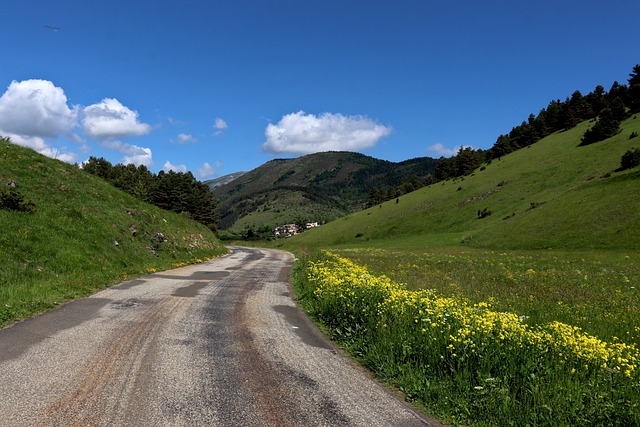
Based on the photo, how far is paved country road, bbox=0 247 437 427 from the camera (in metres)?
5.04

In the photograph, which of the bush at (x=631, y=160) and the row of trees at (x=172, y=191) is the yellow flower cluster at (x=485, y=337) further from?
the row of trees at (x=172, y=191)

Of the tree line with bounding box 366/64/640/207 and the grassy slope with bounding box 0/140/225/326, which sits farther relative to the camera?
the tree line with bounding box 366/64/640/207

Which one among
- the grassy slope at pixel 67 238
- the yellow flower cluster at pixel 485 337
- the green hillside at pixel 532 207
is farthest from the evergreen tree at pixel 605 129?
the yellow flower cluster at pixel 485 337

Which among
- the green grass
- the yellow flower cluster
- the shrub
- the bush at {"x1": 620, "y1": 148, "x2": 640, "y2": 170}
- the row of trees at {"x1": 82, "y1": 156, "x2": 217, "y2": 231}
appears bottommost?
the green grass

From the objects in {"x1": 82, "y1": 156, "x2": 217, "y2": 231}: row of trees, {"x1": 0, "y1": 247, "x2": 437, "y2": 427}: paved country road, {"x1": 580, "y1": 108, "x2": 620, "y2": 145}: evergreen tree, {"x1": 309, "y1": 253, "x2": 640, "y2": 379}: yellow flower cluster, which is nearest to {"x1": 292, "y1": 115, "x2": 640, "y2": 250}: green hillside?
{"x1": 580, "y1": 108, "x2": 620, "y2": 145}: evergreen tree

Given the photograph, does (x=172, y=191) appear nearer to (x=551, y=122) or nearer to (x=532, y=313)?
(x=532, y=313)

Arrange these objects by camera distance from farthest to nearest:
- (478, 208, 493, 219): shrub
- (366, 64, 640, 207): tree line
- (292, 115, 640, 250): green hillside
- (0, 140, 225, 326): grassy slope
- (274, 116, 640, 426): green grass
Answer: (366, 64, 640, 207): tree line < (478, 208, 493, 219): shrub < (292, 115, 640, 250): green hillside < (0, 140, 225, 326): grassy slope < (274, 116, 640, 426): green grass

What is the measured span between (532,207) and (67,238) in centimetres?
5927

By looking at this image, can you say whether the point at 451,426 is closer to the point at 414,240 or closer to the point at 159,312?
the point at 159,312

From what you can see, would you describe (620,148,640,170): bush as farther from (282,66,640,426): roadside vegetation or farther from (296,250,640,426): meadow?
(296,250,640,426): meadow

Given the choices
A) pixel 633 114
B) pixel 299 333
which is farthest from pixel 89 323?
pixel 633 114

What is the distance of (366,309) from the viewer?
9773 mm

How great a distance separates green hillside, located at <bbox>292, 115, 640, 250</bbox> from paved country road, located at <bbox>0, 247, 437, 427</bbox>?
38947 mm

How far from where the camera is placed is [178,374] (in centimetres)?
636
